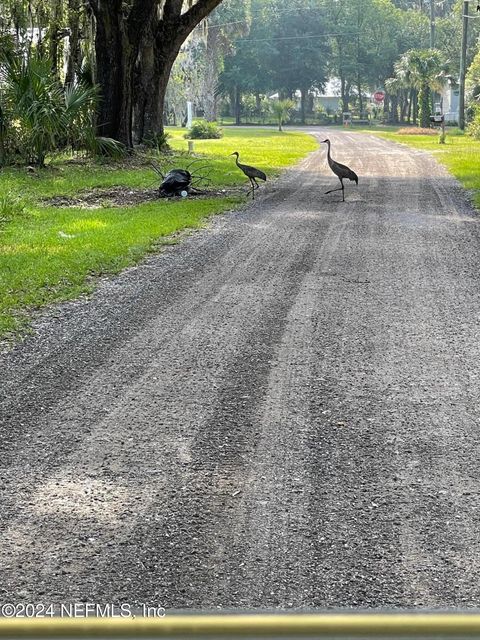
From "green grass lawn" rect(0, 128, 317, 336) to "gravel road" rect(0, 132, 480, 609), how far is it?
538 mm

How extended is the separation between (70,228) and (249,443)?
9328mm

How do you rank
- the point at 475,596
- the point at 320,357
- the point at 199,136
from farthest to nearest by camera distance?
the point at 199,136 < the point at 320,357 < the point at 475,596

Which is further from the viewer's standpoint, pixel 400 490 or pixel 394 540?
pixel 400 490

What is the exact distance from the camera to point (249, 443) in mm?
4836

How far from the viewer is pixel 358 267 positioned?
1020 cm

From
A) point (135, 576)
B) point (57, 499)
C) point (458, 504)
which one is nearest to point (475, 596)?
point (458, 504)

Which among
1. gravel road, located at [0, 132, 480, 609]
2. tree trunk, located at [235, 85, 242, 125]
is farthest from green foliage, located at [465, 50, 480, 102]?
gravel road, located at [0, 132, 480, 609]

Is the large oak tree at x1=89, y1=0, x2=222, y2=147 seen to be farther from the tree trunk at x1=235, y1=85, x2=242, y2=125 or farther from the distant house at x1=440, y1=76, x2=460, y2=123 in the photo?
the tree trunk at x1=235, y1=85, x2=242, y2=125

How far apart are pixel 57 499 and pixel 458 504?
5.64ft

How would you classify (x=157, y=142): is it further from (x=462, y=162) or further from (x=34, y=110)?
(x=462, y=162)

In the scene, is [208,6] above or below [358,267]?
above

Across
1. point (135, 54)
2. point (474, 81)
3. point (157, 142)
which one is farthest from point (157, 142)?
point (474, 81)

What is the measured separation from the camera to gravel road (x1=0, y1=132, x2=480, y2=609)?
336cm

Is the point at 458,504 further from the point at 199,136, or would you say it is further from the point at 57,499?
the point at 199,136
